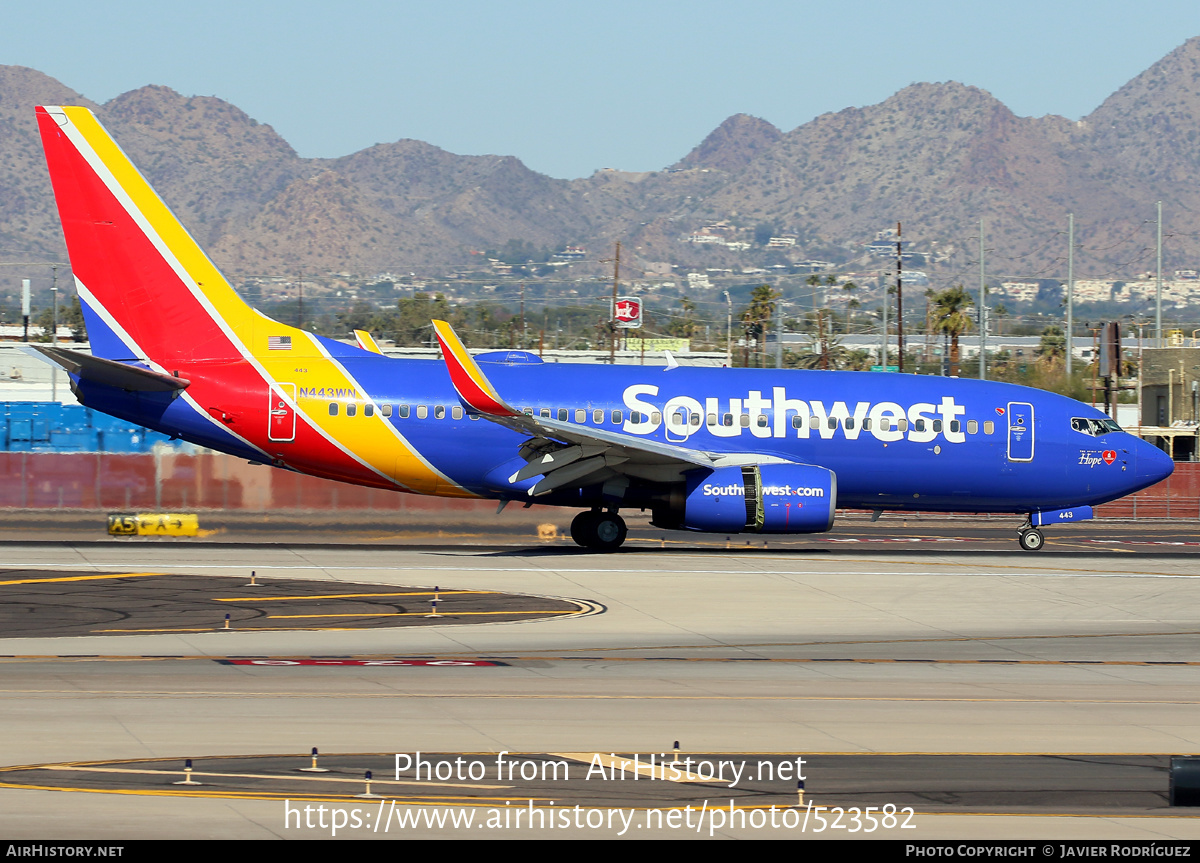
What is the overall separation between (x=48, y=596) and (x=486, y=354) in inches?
527

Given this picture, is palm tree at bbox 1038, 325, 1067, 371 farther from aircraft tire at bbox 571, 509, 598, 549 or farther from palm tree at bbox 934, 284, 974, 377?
aircraft tire at bbox 571, 509, 598, 549

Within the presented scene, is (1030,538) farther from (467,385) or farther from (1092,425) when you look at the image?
(467,385)

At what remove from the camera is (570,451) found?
2912cm

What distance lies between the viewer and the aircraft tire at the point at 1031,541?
1307 inches

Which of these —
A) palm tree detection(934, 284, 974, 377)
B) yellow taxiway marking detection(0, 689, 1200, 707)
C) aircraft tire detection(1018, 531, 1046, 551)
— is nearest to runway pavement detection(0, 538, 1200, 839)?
yellow taxiway marking detection(0, 689, 1200, 707)

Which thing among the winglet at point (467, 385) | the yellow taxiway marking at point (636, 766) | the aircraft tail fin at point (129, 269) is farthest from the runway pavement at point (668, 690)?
the aircraft tail fin at point (129, 269)

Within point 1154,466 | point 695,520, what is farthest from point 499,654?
point 1154,466

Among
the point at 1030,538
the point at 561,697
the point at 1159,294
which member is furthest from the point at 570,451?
the point at 1159,294

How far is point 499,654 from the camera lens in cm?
1861

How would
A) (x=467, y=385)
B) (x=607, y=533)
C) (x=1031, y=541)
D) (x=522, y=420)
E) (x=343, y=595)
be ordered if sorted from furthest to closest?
(x=1031, y=541) < (x=607, y=533) < (x=522, y=420) < (x=467, y=385) < (x=343, y=595)

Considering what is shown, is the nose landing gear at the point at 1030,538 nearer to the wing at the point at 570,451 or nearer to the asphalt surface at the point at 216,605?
the wing at the point at 570,451

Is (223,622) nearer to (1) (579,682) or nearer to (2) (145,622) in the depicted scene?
(2) (145,622)

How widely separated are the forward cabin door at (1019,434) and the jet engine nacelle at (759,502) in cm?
551

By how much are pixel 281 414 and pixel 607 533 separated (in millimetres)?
8013
